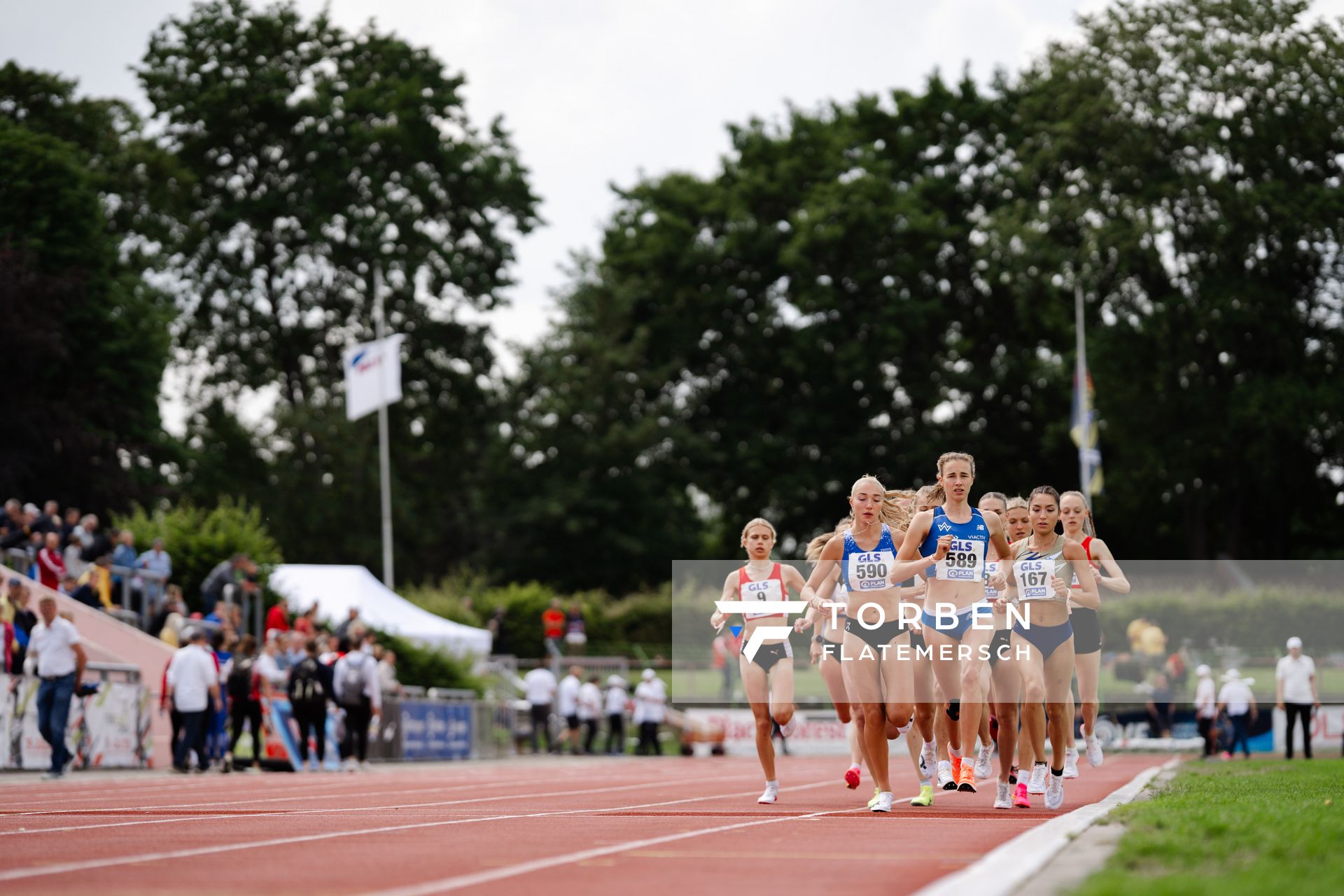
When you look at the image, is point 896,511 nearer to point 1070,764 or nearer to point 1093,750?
point 1093,750

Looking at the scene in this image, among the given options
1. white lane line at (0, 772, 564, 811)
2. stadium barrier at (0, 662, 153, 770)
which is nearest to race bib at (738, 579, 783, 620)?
white lane line at (0, 772, 564, 811)

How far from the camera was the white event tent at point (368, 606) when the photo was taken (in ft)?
127

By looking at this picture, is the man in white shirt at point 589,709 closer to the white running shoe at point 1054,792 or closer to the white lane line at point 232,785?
Result: the white lane line at point 232,785

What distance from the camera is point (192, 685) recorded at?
76.5ft

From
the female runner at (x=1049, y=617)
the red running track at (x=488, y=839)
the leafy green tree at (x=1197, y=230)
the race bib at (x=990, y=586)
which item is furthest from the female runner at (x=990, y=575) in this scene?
the leafy green tree at (x=1197, y=230)

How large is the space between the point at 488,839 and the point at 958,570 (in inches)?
163

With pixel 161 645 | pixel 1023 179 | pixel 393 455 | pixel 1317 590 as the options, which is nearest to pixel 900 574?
pixel 161 645

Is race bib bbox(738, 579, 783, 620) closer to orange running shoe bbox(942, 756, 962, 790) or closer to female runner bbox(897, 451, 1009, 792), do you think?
female runner bbox(897, 451, 1009, 792)

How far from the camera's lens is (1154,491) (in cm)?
5834

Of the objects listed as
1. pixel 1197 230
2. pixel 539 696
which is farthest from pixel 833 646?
pixel 1197 230

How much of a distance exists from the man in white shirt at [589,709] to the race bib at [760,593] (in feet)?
85.7

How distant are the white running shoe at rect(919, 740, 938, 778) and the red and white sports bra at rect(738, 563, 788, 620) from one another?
2.07 meters

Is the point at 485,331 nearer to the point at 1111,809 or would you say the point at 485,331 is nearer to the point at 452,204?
the point at 452,204

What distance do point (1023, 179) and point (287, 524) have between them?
2602 centimetres
